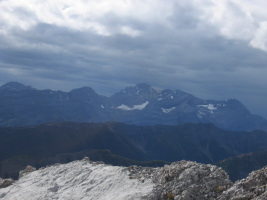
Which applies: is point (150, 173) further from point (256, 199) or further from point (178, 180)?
point (256, 199)

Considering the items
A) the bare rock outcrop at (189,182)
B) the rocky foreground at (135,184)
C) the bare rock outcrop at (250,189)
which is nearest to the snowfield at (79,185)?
the rocky foreground at (135,184)

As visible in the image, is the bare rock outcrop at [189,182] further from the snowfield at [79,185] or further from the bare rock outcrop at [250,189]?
the bare rock outcrop at [250,189]

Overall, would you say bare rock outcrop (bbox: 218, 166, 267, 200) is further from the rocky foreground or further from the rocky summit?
the rocky summit

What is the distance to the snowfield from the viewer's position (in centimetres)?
4421

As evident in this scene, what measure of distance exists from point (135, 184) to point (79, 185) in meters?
9.63

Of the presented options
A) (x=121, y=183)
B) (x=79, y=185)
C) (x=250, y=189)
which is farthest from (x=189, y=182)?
(x=79, y=185)

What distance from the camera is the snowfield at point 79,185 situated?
145ft

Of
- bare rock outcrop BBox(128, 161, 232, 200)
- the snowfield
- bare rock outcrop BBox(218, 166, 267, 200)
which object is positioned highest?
bare rock outcrop BBox(218, 166, 267, 200)

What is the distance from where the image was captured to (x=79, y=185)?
5103 cm

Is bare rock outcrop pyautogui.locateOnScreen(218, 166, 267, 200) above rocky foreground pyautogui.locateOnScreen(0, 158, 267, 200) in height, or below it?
above

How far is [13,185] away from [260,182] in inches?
1537

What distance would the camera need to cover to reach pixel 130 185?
4531cm

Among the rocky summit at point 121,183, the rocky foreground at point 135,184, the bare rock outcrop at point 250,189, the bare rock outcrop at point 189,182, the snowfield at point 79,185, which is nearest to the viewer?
the bare rock outcrop at point 250,189

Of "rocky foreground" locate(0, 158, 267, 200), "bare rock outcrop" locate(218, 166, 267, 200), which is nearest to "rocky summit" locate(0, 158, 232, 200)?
"rocky foreground" locate(0, 158, 267, 200)
